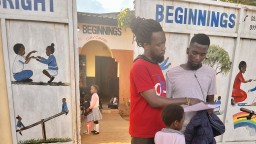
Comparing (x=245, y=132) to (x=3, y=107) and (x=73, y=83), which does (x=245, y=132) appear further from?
(x=3, y=107)

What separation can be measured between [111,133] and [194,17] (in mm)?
3834

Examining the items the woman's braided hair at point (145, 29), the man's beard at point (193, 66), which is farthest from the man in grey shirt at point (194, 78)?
the woman's braided hair at point (145, 29)

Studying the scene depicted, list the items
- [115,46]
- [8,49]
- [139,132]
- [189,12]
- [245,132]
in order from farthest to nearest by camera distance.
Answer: [115,46] → [245,132] → [189,12] → [8,49] → [139,132]

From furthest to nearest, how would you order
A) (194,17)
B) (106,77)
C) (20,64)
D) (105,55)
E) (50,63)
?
(106,77) < (105,55) < (194,17) < (50,63) < (20,64)

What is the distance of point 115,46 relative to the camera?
791 centimetres

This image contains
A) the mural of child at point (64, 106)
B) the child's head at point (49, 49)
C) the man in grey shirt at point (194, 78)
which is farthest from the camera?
the mural of child at point (64, 106)

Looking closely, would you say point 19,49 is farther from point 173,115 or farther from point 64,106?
point 173,115

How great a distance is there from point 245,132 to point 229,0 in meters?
2.65

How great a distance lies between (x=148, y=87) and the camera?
1825 millimetres

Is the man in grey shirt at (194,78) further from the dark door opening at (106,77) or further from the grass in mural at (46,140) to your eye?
the dark door opening at (106,77)

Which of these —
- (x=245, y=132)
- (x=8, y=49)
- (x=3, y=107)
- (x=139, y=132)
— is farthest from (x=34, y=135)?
(x=245, y=132)

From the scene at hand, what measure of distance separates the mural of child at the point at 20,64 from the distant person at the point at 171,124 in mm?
2228

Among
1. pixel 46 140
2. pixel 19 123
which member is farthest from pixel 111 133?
pixel 19 123

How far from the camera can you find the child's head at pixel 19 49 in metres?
2.94
